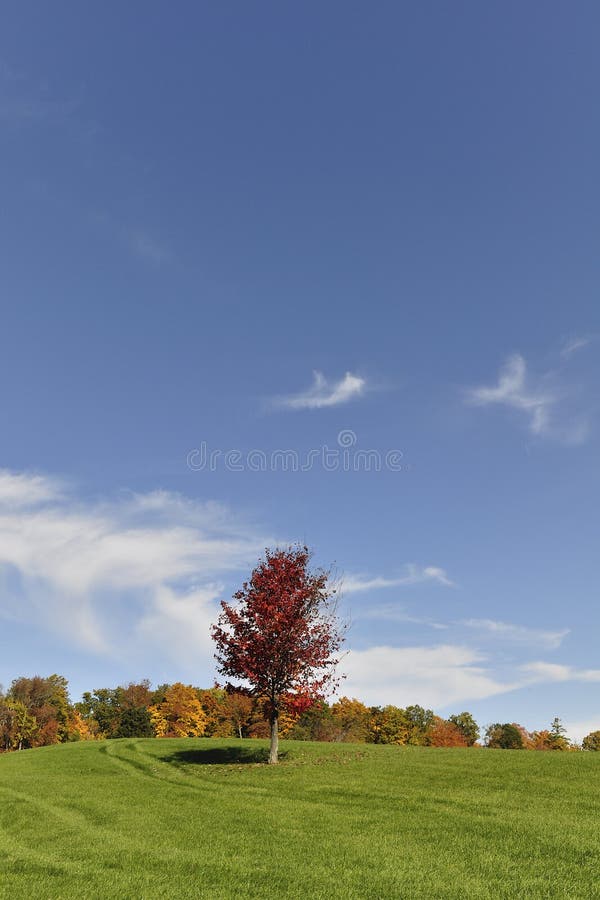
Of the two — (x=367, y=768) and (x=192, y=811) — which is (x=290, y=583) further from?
(x=192, y=811)

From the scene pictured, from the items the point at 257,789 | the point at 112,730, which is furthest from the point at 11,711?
the point at 257,789

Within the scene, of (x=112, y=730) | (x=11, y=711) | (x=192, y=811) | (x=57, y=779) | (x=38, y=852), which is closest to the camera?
(x=38, y=852)

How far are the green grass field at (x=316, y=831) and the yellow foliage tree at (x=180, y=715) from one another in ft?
235

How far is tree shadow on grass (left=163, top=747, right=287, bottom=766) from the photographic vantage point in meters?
32.3

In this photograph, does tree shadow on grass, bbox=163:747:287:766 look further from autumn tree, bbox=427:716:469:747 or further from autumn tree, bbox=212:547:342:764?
autumn tree, bbox=427:716:469:747

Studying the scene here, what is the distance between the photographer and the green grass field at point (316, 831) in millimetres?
10078

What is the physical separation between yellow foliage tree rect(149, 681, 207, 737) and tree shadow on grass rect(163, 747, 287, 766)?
60436mm

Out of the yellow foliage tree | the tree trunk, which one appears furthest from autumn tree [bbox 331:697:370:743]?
the tree trunk

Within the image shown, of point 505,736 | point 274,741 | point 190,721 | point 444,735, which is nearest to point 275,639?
point 274,741

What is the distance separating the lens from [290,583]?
31.3 metres

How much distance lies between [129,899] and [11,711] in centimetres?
10012

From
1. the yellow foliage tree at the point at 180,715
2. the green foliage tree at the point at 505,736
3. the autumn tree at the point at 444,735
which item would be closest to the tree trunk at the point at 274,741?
the yellow foliage tree at the point at 180,715

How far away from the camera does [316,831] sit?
1425 cm

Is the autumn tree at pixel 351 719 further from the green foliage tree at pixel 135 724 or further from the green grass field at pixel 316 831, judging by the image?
the green grass field at pixel 316 831
